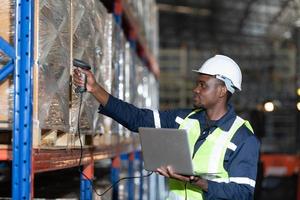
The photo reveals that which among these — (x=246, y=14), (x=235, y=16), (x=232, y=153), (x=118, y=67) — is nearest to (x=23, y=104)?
(x=232, y=153)

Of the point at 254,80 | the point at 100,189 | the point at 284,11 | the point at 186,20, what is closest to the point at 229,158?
the point at 100,189

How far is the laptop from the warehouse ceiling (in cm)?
1594

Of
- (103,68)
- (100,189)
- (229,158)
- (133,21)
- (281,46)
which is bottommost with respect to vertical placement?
(100,189)

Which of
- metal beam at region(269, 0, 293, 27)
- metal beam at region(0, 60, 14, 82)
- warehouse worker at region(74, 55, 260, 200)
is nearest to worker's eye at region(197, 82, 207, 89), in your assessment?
warehouse worker at region(74, 55, 260, 200)

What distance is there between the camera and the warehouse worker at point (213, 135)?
131 inches

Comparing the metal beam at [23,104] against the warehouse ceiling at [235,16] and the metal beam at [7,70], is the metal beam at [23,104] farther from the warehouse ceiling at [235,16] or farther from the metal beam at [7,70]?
the warehouse ceiling at [235,16]

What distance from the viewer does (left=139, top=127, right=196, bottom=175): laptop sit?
10.2ft

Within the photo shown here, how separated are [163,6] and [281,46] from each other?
562 cm

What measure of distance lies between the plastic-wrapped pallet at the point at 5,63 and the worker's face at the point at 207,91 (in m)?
1.12

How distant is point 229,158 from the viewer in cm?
339

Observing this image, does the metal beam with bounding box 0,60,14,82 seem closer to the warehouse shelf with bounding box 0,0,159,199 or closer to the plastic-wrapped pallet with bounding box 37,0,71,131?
the warehouse shelf with bounding box 0,0,159,199

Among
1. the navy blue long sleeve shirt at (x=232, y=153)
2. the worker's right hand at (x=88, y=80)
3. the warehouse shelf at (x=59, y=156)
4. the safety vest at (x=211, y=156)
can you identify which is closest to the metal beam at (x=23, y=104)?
the warehouse shelf at (x=59, y=156)

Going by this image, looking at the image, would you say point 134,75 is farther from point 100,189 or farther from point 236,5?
point 236,5

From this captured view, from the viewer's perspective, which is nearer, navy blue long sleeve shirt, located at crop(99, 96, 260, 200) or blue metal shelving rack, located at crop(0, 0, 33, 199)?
blue metal shelving rack, located at crop(0, 0, 33, 199)
